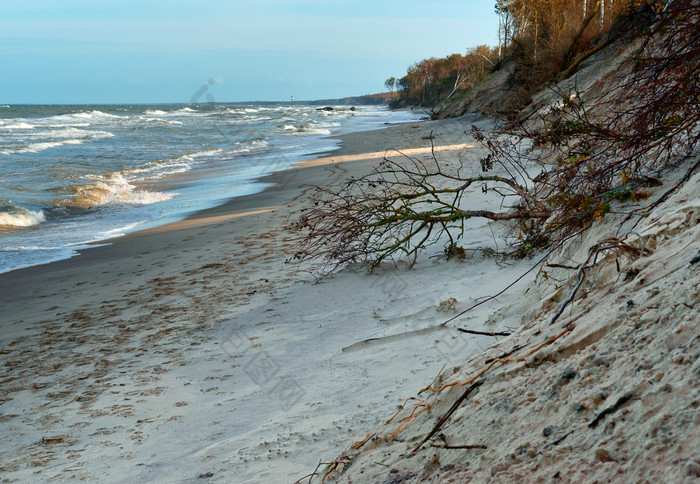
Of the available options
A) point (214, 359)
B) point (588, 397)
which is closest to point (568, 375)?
point (588, 397)

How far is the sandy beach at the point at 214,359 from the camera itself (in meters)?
2.76

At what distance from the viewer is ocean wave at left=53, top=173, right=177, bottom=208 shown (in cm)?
1252

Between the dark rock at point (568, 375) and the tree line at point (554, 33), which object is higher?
the tree line at point (554, 33)

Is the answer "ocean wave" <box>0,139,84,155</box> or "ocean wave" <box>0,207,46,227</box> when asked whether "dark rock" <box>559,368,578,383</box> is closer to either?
"ocean wave" <box>0,207,46,227</box>

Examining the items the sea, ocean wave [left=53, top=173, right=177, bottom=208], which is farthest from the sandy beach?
ocean wave [left=53, top=173, right=177, bottom=208]

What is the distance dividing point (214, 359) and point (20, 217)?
28.0ft

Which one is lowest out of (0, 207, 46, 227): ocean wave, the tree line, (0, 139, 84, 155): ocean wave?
(0, 207, 46, 227): ocean wave

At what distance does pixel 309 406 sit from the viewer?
3.01 meters

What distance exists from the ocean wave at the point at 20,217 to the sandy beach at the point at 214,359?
3.81m

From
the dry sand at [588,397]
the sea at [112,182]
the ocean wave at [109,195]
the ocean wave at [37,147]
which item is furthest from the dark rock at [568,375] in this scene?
the ocean wave at [37,147]

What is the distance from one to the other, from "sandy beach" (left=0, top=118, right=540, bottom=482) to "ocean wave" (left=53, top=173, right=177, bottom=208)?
5.69 m

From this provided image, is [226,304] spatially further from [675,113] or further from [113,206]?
[113,206]

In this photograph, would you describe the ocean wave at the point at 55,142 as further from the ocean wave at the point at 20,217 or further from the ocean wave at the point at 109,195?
the ocean wave at the point at 20,217

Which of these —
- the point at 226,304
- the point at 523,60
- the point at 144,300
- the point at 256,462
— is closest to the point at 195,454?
the point at 256,462
